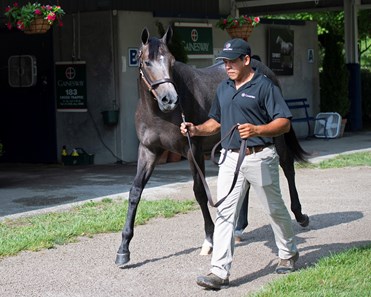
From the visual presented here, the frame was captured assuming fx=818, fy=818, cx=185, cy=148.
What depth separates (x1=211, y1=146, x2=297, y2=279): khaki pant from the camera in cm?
661

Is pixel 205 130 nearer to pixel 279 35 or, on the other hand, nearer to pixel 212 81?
pixel 212 81

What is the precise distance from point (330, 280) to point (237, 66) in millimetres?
1888

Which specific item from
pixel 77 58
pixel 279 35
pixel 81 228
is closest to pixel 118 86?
pixel 77 58

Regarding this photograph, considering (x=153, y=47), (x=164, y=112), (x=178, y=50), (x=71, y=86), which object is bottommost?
(x=164, y=112)

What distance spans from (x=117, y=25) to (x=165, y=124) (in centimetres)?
818

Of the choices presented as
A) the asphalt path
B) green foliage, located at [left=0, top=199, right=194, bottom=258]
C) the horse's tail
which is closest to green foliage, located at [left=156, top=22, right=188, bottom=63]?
green foliage, located at [left=0, top=199, right=194, bottom=258]

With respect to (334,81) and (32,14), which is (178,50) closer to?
(32,14)

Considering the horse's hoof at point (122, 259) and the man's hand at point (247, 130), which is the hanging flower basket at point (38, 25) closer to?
the horse's hoof at point (122, 259)

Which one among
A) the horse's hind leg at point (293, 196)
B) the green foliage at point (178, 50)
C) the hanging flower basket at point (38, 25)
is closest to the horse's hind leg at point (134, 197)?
the horse's hind leg at point (293, 196)

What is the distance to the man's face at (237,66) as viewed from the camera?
260 inches

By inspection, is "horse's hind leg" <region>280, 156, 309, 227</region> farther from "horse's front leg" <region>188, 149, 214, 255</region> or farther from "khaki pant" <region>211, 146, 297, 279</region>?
"khaki pant" <region>211, 146, 297, 279</region>

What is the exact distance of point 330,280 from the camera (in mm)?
6617

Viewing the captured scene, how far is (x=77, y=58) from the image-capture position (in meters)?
16.1

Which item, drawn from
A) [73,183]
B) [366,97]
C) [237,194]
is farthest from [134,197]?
[366,97]
